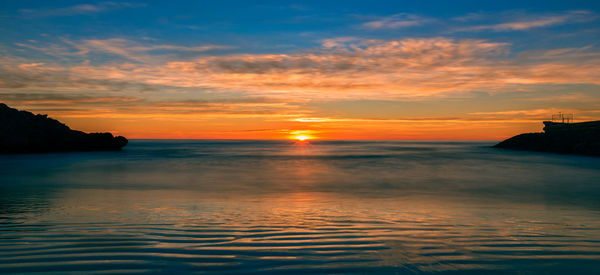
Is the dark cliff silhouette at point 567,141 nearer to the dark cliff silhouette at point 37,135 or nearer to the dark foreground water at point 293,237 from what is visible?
the dark foreground water at point 293,237

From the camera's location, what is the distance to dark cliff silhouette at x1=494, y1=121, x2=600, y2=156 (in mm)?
58181

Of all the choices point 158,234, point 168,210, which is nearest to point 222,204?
point 168,210

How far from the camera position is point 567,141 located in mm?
66312

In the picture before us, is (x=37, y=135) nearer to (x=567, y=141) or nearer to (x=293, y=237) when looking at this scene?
(x=293, y=237)

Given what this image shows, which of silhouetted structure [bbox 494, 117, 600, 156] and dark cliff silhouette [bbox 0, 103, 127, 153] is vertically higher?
dark cliff silhouette [bbox 0, 103, 127, 153]

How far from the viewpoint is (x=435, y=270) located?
5.30m

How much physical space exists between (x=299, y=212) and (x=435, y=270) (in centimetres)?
582

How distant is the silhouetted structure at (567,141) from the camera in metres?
58.2

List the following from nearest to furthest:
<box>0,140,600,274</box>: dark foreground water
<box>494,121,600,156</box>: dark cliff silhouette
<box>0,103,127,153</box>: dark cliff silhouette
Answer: <box>0,140,600,274</box>: dark foreground water
<box>0,103,127,153</box>: dark cliff silhouette
<box>494,121,600,156</box>: dark cliff silhouette

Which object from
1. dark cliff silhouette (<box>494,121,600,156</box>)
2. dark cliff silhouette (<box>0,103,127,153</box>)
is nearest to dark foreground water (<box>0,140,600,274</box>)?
dark cliff silhouette (<box>0,103,127,153</box>)

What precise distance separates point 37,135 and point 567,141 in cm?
9081

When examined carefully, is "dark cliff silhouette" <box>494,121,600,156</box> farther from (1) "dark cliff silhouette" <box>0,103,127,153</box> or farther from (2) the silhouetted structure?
(1) "dark cliff silhouette" <box>0,103,127,153</box>

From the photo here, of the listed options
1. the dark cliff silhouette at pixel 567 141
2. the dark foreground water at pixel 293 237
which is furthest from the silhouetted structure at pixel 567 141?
the dark foreground water at pixel 293 237

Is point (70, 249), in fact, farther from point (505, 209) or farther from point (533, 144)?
point (533, 144)
